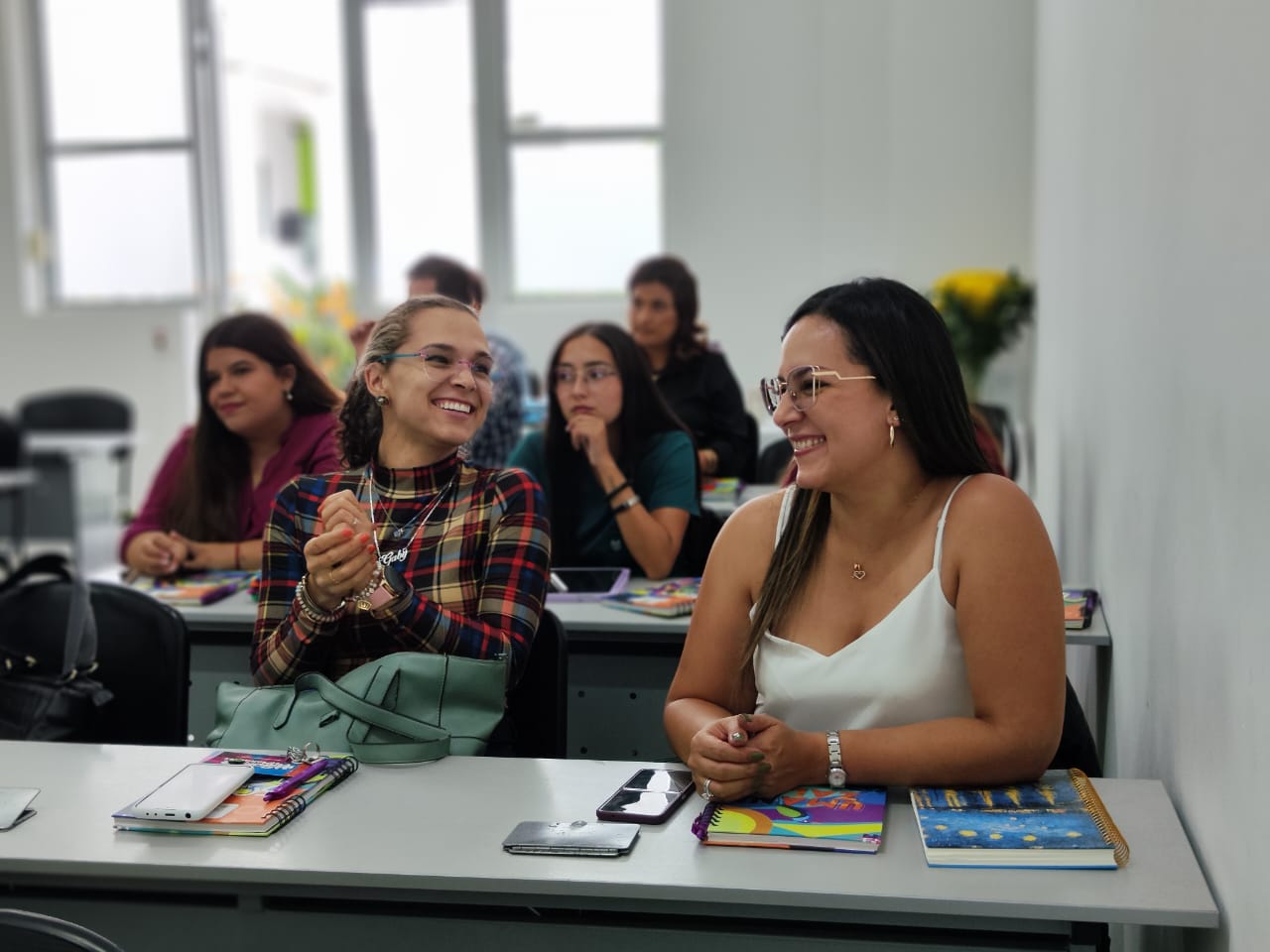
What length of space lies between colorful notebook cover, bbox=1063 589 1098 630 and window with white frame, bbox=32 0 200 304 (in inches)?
262

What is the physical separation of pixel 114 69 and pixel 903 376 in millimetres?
7545

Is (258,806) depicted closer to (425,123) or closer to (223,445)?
(223,445)

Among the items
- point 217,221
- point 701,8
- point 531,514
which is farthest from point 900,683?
point 217,221

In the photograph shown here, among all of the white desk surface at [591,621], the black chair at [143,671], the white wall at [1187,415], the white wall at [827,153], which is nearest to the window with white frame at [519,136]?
the white wall at [827,153]

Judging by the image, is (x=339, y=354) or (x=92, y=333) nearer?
(x=92, y=333)

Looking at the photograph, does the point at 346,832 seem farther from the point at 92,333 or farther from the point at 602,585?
the point at 92,333

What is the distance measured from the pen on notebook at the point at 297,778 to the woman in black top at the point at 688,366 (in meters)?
2.56

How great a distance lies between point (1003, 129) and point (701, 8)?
1.68 metres

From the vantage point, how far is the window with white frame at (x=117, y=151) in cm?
804

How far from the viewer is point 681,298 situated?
15.9ft

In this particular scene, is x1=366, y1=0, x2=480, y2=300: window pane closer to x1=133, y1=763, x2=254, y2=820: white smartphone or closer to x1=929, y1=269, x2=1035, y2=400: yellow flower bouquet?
x1=929, y1=269, x2=1035, y2=400: yellow flower bouquet

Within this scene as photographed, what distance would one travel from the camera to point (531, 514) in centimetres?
215

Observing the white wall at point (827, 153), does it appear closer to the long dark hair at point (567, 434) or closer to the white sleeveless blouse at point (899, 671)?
the long dark hair at point (567, 434)

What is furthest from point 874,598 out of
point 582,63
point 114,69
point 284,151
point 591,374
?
point 284,151
